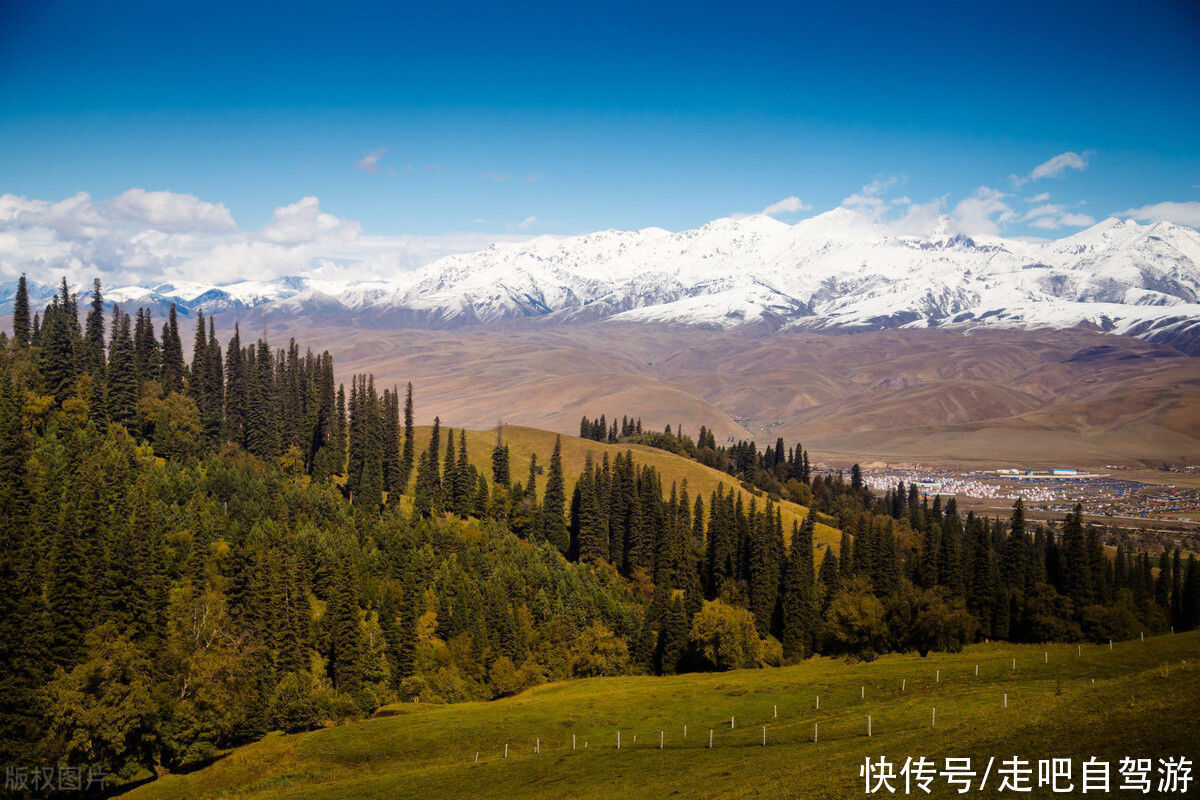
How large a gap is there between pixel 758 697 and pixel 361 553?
77946 millimetres

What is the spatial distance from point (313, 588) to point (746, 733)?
79703 millimetres

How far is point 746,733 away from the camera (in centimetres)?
7850

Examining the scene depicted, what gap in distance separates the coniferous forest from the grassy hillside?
34.2 ft

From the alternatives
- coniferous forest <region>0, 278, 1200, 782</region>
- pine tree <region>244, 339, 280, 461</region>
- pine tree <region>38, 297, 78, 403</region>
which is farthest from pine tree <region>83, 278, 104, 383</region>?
pine tree <region>244, 339, 280, 461</region>

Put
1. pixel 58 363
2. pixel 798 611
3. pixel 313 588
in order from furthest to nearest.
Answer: pixel 58 363, pixel 798 611, pixel 313 588

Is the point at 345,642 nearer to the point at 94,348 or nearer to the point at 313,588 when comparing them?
the point at 313,588

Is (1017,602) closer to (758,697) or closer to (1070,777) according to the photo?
(758,697)

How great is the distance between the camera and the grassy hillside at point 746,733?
2105 inches

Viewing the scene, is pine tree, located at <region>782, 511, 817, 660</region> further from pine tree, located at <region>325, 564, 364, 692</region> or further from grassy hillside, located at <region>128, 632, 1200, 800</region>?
pine tree, located at <region>325, 564, 364, 692</region>

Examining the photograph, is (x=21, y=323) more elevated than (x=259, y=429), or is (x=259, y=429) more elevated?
(x=21, y=323)

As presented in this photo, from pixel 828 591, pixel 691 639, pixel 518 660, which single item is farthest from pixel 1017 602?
pixel 518 660

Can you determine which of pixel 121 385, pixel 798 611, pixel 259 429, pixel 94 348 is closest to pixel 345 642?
pixel 798 611

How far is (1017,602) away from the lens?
151125 millimetres

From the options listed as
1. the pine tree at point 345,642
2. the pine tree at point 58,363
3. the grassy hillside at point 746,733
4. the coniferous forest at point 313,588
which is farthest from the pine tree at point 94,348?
the grassy hillside at point 746,733
